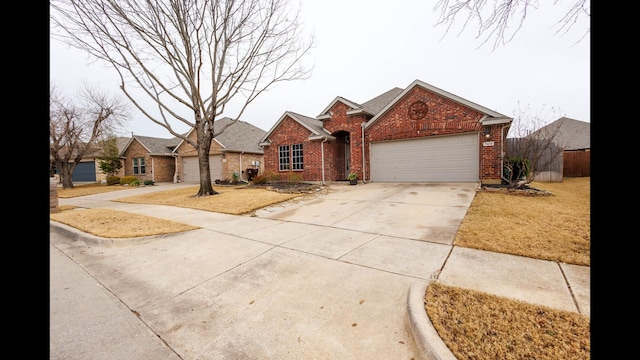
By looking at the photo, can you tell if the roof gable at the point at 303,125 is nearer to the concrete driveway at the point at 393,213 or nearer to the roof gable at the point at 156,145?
the concrete driveway at the point at 393,213

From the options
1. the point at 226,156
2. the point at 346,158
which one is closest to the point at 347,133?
the point at 346,158

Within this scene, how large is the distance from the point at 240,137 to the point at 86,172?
761 inches

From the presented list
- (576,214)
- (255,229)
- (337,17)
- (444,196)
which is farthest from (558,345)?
(337,17)

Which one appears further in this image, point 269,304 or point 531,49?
point 531,49

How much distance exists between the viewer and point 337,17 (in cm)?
820

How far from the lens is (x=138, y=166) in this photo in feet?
79.9

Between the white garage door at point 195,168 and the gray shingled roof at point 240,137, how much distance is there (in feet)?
4.59

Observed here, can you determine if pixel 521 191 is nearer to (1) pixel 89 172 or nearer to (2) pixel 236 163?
(2) pixel 236 163

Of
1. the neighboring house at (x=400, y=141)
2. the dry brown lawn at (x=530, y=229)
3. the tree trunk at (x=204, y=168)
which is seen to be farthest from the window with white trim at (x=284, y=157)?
the dry brown lawn at (x=530, y=229)

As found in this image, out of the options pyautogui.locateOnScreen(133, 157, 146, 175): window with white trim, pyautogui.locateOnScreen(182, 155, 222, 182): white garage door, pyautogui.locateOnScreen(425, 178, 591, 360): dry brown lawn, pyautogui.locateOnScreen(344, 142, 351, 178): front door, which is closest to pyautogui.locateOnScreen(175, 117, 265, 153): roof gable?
pyautogui.locateOnScreen(182, 155, 222, 182): white garage door

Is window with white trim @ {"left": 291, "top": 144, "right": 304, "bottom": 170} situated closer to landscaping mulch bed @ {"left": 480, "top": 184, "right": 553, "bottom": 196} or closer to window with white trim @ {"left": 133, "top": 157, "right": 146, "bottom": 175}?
landscaping mulch bed @ {"left": 480, "top": 184, "right": 553, "bottom": 196}

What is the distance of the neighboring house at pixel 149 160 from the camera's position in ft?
76.9

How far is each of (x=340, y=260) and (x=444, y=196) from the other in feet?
20.5
